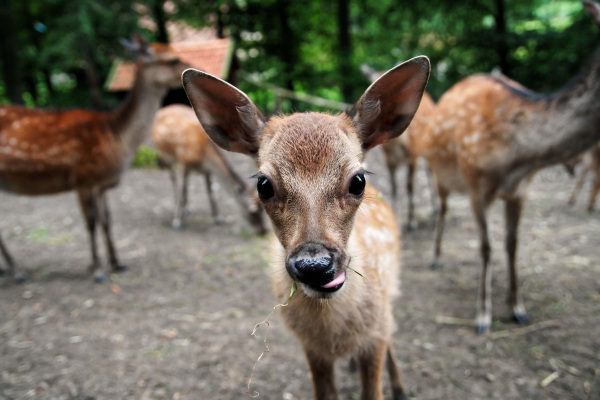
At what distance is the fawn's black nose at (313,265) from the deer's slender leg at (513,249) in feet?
8.96

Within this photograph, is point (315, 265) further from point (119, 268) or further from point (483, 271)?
point (119, 268)

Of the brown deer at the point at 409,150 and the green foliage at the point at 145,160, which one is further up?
the brown deer at the point at 409,150

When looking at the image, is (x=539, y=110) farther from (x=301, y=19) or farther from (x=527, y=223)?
(x=301, y=19)

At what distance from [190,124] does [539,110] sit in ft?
17.7

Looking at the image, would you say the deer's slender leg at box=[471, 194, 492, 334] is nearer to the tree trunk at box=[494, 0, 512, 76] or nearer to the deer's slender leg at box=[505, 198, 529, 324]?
the deer's slender leg at box=[505, 198, 529, 324]

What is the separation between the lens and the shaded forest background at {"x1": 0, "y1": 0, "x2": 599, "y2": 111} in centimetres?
893

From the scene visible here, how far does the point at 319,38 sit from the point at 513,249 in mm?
13764

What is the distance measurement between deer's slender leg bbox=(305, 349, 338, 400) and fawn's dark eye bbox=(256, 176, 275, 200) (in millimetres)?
980

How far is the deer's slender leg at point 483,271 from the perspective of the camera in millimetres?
3646

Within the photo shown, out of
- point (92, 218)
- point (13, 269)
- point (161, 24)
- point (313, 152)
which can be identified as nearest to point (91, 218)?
point (92, 218)

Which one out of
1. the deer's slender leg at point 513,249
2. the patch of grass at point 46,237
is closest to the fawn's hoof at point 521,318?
the deer's slender leg at point 513,249

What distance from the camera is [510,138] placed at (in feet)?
11.3

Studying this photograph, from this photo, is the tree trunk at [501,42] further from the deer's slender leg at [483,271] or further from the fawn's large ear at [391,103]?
the fawn's large ear at [391,103]

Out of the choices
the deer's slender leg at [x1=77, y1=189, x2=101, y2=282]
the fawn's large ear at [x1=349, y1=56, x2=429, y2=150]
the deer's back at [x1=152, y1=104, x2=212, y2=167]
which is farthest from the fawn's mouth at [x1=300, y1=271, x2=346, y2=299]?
the deer's back at [x1=152, y1=104, x2=212, y2=167]
